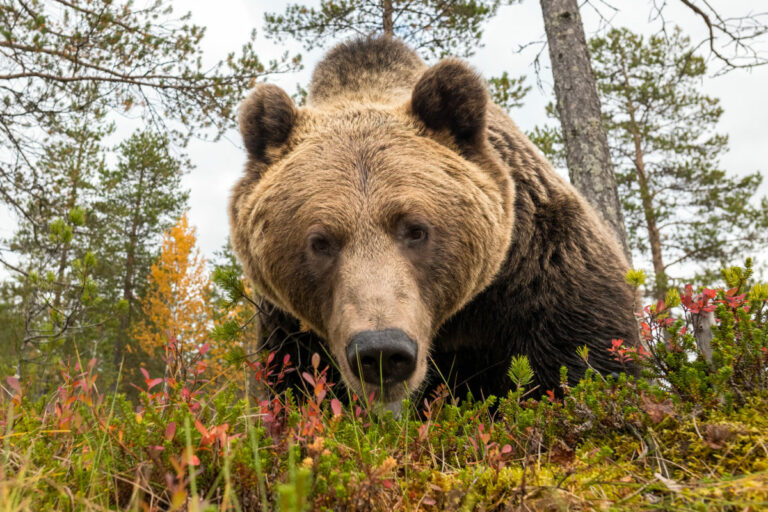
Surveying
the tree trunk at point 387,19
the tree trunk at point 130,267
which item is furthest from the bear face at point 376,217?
the tree trunk at point 130,267

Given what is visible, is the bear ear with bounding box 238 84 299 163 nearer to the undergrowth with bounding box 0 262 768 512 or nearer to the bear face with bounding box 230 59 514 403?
the bear face with bounding box 230 59 514 403

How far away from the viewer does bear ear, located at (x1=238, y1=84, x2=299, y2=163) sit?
3.59 meters

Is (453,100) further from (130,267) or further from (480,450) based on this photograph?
(130,267)

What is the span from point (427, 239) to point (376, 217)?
0.31 m

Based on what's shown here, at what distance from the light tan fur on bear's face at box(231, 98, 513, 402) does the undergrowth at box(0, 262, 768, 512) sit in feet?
1.81


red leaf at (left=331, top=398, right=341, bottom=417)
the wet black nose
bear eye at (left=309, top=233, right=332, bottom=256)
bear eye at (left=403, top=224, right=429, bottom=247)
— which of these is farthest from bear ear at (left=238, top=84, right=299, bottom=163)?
red leaf at (left=331, top=398, right=341, bottom=417)

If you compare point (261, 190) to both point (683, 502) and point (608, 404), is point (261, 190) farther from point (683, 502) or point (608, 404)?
point (683, 502)

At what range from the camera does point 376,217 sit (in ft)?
9.49

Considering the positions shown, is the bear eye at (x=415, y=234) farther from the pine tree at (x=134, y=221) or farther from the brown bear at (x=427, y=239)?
the pine tree at (x=134, y=221)

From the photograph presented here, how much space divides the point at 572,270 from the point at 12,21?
25.3 feet

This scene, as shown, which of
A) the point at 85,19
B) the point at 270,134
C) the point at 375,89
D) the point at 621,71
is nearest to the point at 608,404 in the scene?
the point at 270,134

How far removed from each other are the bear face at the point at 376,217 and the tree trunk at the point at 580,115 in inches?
132

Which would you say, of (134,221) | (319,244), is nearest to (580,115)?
(319,244)

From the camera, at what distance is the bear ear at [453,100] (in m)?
3.41
